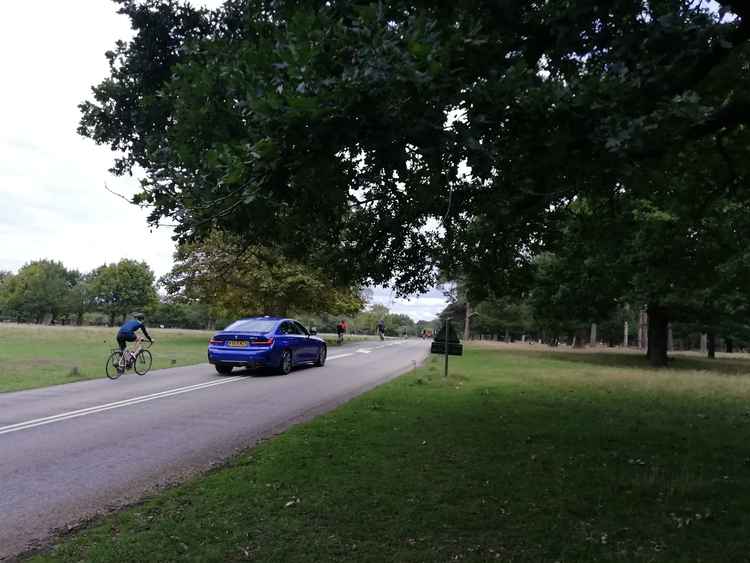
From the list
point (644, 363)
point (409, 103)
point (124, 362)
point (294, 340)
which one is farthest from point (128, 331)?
point (644, 363)

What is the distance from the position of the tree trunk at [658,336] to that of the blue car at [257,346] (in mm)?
18579

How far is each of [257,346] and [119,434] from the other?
24.5 feet

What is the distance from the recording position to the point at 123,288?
3317 inches

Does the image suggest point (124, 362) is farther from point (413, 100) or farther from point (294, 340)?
point (413, 100)

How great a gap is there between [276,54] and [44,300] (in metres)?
95.2

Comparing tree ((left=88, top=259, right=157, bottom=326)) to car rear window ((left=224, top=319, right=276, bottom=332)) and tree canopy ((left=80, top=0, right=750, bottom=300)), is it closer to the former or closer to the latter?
car rear window ((left=224, top=319, right=276, bottom=332))

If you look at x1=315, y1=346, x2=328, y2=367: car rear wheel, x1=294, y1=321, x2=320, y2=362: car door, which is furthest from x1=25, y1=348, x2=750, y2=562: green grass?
x1=315, y1=346, x2=328, y2=367: car rear wheel

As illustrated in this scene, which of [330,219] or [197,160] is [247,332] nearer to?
[330,219]

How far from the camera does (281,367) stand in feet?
52.0

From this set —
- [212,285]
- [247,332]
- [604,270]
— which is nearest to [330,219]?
[247,332]

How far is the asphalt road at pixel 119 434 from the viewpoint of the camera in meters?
5.02

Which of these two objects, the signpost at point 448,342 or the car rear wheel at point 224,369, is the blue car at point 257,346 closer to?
the car rear wheel at point 224,369

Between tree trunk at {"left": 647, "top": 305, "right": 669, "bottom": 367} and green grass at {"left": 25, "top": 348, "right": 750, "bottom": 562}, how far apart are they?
1946 cm

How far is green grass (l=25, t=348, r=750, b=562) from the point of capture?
3992mm
